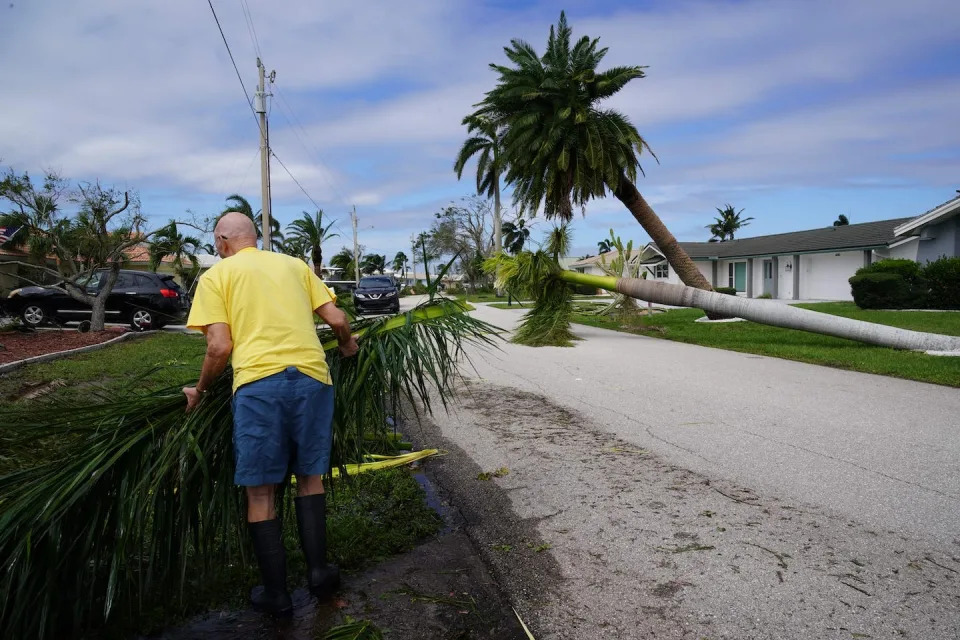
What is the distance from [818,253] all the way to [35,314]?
3391cm

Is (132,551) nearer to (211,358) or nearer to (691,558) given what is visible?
(211,358)

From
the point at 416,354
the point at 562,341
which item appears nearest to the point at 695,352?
the point at 562,341

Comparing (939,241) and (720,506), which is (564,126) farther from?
(720,506)

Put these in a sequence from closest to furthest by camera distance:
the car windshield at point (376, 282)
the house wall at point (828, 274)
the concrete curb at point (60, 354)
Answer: the concrete curb at point (60, 354)
the car windshield at point (376, 282)
the house wall at point (828, 274)

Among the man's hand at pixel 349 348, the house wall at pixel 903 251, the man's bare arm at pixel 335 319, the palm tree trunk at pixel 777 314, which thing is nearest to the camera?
the man's bare arm at pixel 335 319

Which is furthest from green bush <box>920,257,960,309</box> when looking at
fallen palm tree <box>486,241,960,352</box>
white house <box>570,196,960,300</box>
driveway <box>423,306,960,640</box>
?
driveway <box>423,306,960,640</box>

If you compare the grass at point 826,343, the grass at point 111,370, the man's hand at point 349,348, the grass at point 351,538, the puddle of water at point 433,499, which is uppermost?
the man's hand at point 349,348

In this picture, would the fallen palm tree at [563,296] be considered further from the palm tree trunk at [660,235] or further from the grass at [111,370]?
the grass at [111,370]

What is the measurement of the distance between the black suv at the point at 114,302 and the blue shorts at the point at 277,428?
17104mm

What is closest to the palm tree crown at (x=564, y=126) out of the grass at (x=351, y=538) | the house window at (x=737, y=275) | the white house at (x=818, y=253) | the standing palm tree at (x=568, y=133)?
the standing palm tree at (x=568, y=133)

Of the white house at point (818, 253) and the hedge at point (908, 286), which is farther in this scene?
the white house at point (818, 253)

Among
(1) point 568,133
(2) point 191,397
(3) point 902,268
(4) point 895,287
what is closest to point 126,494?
(2) point 191,397

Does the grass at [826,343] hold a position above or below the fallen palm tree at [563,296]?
below

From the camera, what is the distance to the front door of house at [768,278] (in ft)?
125
